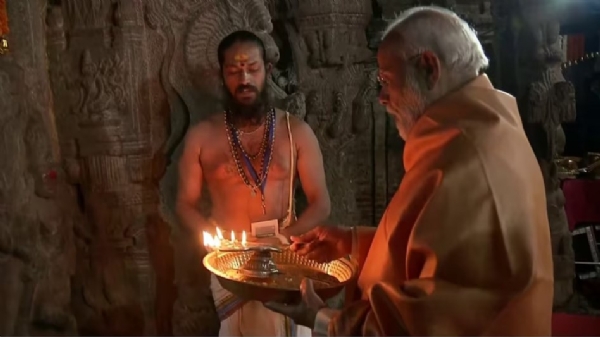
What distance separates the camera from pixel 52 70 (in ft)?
15.5

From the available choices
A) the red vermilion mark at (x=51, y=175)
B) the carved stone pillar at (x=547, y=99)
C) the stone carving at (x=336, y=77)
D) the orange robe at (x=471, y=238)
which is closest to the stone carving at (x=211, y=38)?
the stone carving at (x=336, y=77)

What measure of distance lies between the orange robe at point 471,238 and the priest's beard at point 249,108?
193cm

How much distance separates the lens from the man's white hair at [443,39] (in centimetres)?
224

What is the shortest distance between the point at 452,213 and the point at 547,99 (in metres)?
4.08

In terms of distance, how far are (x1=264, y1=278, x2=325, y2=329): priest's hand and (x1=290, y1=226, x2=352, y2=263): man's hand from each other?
430mm

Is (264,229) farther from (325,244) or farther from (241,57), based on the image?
(241,57)

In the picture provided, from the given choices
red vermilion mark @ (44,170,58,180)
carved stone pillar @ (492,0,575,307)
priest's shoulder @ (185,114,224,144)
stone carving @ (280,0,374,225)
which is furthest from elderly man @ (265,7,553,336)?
carved stone pillar @ (492,0,575,307)

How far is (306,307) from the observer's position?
2414mm

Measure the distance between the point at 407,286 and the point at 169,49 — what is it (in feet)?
11.0

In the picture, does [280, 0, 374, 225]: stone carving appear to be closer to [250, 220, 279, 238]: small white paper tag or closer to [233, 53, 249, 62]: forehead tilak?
[233, 53, 249, 62]: forehead tilak

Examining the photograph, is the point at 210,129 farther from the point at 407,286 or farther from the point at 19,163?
the point at 407,286

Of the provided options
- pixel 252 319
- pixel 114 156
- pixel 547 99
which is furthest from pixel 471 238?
pixel 547 99

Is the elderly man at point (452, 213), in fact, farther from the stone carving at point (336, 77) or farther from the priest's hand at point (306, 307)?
the stone carving at point (336, 77)

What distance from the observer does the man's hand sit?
9.37 ft
